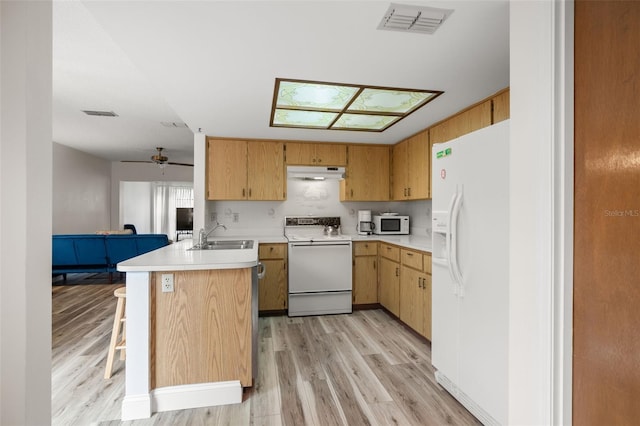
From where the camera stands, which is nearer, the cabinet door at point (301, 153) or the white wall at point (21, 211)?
the white wall at point (21, 211)

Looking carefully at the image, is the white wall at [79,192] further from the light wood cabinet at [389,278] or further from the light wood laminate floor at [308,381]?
the light wood cabinet at [389,278]

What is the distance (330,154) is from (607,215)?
3.50 metres

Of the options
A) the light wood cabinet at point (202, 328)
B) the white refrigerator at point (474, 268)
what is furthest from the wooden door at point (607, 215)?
the light wood cabinet at point (202, 328)

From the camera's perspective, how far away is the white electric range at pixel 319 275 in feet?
12.6

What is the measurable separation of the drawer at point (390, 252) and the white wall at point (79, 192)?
5828mm

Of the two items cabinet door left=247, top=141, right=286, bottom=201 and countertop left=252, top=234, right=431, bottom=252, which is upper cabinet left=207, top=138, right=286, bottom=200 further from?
countertop left=252, top=234, right=431, bottom=252

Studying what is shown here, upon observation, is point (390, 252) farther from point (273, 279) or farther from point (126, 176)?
point (126, 176)

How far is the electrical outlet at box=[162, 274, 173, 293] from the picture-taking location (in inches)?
79.0

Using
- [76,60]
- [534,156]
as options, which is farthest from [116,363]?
Answer: [534,156]

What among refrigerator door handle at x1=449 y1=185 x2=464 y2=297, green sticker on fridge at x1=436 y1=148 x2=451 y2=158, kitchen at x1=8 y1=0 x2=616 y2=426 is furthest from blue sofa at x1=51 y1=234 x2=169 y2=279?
kitchen at x1=8 y1=0 x2=616 y2=426

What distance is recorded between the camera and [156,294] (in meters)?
2.00

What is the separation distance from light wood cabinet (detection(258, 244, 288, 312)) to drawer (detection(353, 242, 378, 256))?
0.90 m

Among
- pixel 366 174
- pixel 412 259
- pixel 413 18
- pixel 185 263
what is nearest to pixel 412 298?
pixel 412 259

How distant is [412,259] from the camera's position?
10.6 ft
